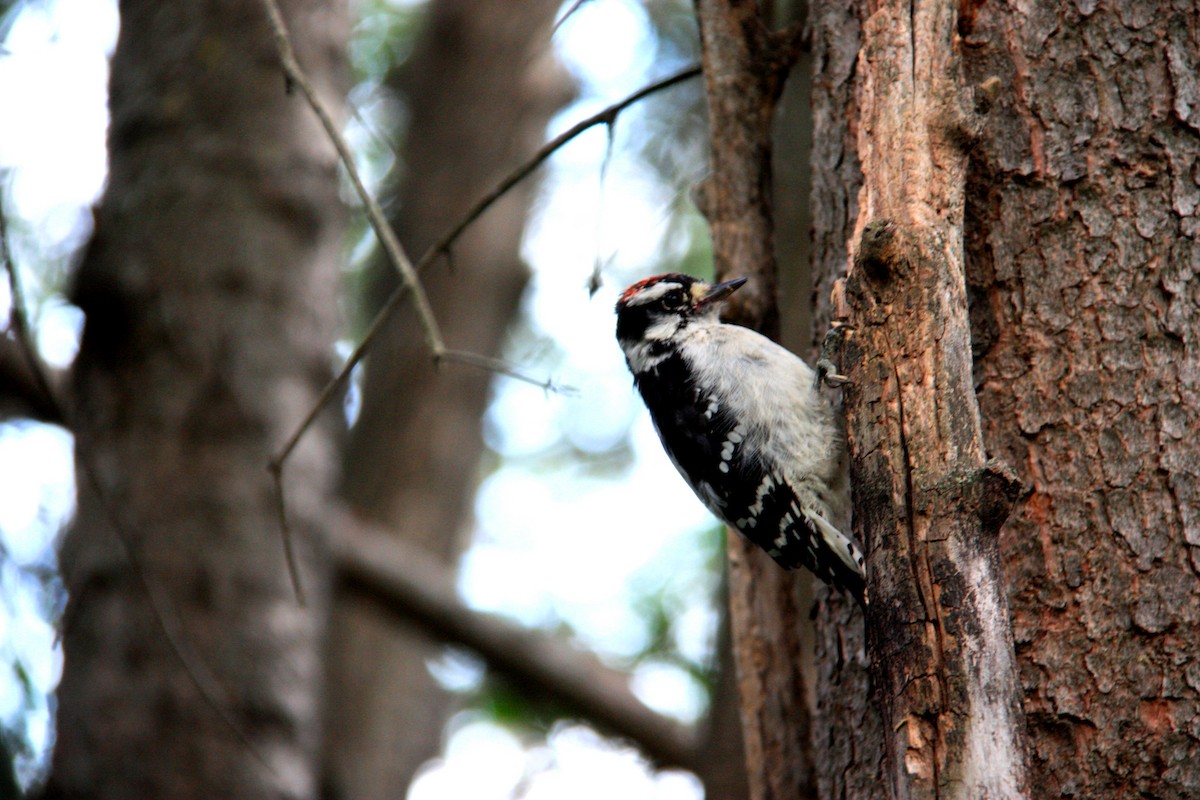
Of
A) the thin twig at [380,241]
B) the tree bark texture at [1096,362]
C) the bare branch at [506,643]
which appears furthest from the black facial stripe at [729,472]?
the bare branch at [506,643]

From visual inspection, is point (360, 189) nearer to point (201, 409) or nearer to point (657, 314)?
point (657, 314)

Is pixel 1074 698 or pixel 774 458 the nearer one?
pixel 1074 698

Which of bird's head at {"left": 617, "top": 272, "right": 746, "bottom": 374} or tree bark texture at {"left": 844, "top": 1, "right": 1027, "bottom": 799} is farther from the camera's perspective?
bird's head at {"left": 617, "top": 272, "right": 746, "bottom": 374}

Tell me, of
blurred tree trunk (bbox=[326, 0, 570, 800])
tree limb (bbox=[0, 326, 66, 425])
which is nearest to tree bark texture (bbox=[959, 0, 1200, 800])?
tree limb (bbox=[0, 326, 66, 425])

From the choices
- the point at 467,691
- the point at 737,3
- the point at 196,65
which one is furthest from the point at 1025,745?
the point at 467,691

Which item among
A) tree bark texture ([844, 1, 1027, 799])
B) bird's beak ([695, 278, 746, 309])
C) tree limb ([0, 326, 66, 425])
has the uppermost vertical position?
tree limb ([0, 326, 66, 425])

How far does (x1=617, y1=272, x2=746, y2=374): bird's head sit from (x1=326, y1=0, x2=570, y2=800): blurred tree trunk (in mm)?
3471

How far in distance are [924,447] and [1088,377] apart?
59 centimetres

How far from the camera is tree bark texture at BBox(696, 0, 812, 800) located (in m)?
3.47

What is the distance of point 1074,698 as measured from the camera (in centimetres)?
242

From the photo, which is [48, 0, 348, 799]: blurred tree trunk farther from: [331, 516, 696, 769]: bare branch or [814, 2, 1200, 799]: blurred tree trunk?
[814, 2, 1200, 799]: blurred tree trunk

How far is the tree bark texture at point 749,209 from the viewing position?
3469mm

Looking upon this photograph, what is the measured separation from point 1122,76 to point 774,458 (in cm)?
161

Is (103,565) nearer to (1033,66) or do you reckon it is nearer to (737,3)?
(737,3)
